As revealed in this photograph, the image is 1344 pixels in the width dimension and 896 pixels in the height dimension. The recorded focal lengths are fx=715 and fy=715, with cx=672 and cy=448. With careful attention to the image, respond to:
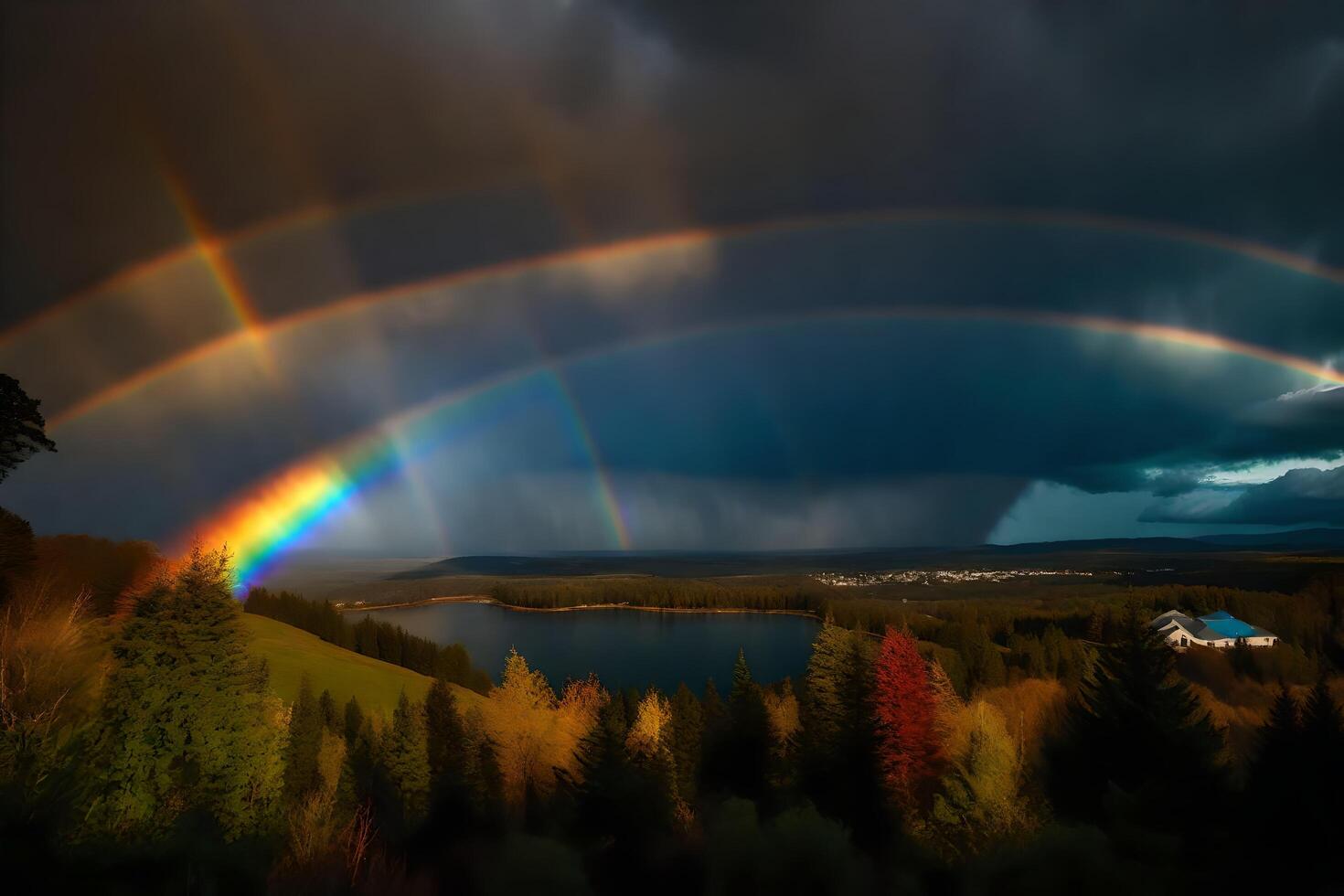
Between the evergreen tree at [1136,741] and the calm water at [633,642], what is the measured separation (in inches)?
2201

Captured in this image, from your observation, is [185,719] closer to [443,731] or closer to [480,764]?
[480,764]

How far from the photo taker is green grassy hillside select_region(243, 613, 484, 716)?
49.2 meters

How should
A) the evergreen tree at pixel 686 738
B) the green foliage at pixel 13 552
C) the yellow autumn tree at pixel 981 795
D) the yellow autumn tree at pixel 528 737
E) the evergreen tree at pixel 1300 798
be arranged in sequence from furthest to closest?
1. the evergreen tree at pixel 686 738
2. the yellow autumn tree at pixel 528 737
3. the green foliage at pixel 13 552
4. the yellow autumn tree at pixel 981 795
5. the evergreen tree at pixel 1300 798

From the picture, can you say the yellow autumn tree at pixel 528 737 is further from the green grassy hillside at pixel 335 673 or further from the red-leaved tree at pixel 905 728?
the green grassy hillside at pixel 335 673

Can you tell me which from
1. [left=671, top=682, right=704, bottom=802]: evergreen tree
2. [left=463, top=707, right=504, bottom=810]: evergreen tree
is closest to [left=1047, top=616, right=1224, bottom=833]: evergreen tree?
[left=671, top=682, right=704, bottom=802]: evergreen tree

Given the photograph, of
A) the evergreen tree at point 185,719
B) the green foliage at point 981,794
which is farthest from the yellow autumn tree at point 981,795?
the evergreen tree at point 185,719

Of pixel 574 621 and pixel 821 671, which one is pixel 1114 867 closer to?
pixel 821 671

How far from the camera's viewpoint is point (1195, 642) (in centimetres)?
7319

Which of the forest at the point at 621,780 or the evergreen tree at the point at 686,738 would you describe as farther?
the evergreen tree at the point at 686,738

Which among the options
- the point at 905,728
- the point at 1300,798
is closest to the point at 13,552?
the point at 905,728

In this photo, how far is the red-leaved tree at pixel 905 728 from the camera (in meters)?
25.4

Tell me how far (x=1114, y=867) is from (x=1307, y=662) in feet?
204

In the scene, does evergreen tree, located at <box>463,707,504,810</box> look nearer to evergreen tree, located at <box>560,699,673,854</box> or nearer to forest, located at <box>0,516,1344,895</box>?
forest, located at <box>0,516,1344,895</box>

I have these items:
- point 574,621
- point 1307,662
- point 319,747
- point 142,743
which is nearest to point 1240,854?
point 142,743
